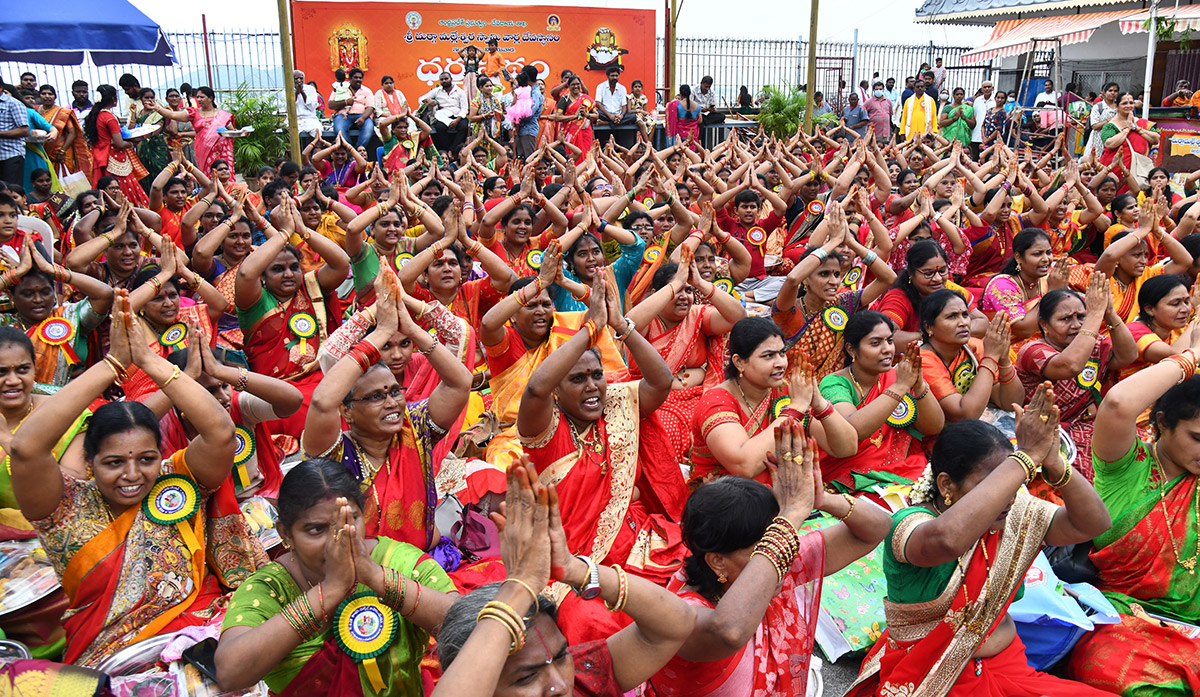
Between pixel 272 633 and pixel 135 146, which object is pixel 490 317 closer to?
pixel 272 633

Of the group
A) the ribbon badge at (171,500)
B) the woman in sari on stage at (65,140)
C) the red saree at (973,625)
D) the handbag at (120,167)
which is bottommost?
the red saree at (973,625)

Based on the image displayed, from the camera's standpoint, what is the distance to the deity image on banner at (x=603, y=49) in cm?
2100

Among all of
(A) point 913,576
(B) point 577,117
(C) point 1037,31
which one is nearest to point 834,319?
(A) point 913,576

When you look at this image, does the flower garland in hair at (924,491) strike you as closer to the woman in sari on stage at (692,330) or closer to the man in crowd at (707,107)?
the woman in sari on stage at (692,330)

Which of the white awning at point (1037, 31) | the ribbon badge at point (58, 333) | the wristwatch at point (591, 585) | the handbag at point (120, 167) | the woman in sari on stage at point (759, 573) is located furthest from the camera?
the white awning at point (1037, 31)

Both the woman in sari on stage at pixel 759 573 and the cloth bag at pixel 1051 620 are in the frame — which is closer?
the woman in sari on stage at pixel 759 573

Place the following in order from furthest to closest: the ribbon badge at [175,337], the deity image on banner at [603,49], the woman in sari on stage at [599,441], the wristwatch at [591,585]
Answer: the deity image on banner at [603,49]
the ribbon badge at [175,337]
the woman in sari on stage at [599,441]
the wristwatch at [591,585]

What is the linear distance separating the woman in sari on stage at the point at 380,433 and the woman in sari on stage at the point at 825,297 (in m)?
2.55

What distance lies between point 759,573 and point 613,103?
44.9 ft

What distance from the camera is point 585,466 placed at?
349 cm

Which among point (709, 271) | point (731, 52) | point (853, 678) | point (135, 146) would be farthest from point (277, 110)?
point (853, 678)

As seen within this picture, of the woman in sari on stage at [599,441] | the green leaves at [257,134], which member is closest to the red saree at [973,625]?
the woman in sari on stage at [599,441]

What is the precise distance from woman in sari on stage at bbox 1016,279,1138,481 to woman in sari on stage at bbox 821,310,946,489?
0.72 meters

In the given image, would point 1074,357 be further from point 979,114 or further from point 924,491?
point 979,114
